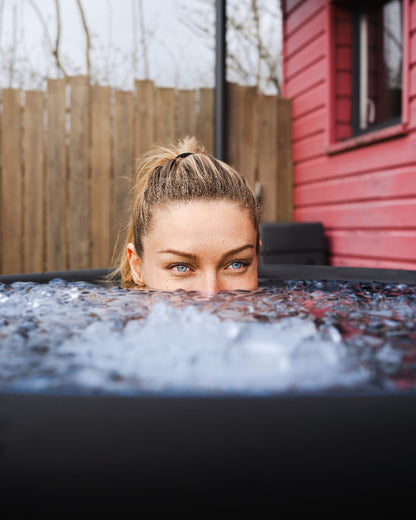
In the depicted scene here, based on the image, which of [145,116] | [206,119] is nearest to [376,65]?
[206,119]

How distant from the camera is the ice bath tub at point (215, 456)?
443mm

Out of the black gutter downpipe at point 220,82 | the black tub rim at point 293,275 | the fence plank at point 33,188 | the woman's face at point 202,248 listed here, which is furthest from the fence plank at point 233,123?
the woman's face at point 202,248

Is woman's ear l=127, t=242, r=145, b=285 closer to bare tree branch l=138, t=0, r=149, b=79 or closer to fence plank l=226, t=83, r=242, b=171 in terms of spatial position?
fence plank l=226, t=83, r=242, b=171

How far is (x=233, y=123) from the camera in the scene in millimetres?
4516

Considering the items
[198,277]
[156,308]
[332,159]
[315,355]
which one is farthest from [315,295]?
[332,159]

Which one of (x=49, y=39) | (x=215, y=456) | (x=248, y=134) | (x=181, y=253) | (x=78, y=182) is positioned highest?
(x=49, y=39)

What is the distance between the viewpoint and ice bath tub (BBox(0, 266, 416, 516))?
1.45ft

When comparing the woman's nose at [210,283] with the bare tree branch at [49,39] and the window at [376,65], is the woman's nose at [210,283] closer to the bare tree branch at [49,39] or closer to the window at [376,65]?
the window at [376,65]

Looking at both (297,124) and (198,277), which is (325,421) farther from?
(297,124)

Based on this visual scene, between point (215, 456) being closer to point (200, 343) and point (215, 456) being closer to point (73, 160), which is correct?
point (200, 343)

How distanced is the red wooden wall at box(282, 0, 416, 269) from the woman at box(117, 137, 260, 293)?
1.86 m

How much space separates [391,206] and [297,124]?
5.11 ft

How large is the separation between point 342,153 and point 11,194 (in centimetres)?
263

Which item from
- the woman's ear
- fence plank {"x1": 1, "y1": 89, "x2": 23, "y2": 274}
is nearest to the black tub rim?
the woman's ear
